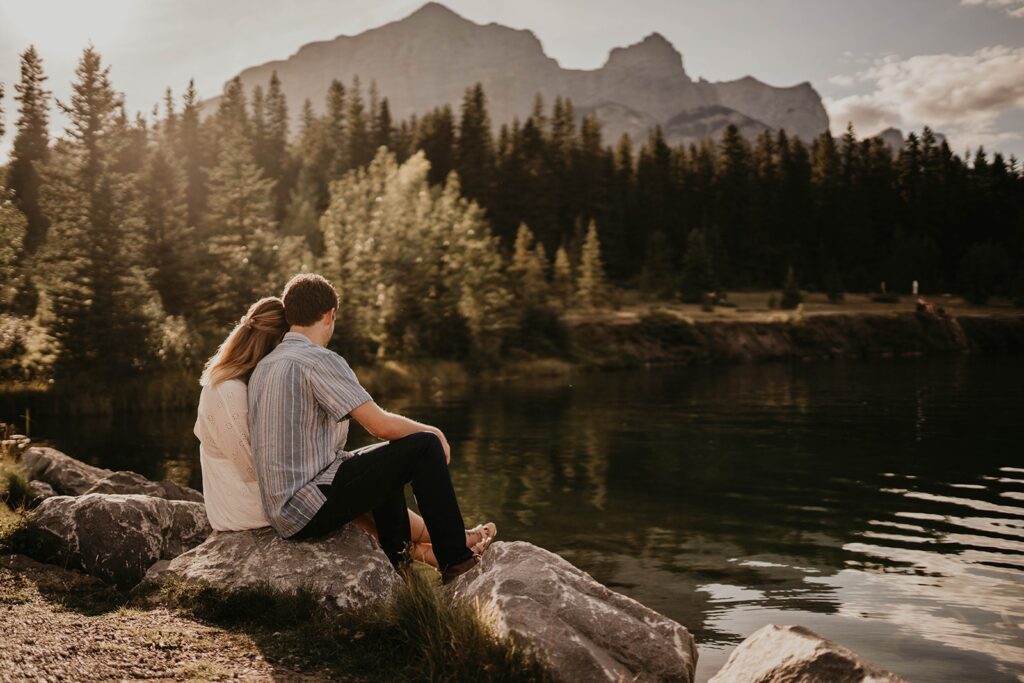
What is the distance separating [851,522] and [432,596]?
10.3 m

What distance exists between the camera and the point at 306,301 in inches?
254

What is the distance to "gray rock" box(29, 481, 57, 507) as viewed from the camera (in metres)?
9.47

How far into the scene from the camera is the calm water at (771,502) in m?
8.86

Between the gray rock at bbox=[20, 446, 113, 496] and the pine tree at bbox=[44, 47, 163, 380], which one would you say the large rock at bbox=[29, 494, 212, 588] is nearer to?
the gray rock at bbox=[20, 446, 113, 496]

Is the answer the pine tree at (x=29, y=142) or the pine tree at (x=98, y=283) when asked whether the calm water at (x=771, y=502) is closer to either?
the pine tree at (x=98, y=283)

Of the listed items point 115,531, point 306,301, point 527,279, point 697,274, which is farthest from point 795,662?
point 697,274

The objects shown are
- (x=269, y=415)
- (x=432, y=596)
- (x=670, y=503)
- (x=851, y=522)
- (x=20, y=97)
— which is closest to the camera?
(x=432, y=596)

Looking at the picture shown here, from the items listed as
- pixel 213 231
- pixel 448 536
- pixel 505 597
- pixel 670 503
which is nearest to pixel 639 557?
pixel 670 503

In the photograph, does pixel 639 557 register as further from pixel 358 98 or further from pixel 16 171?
pixel 358 98

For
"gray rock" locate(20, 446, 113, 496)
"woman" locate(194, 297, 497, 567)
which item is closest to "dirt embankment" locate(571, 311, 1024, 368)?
"gray rock" locate(20, 446, 113, 496)

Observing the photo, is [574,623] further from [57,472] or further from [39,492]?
[57,472]

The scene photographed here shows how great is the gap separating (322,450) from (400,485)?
0.64 metres

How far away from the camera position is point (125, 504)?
8.02 metres

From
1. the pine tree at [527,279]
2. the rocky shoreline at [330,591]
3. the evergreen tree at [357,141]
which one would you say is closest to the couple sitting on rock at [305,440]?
the rocky shoreline at [330,591]
